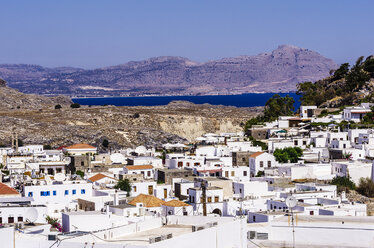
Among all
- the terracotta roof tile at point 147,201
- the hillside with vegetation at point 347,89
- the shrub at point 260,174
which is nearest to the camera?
the terracotta roof tile at point 147,201

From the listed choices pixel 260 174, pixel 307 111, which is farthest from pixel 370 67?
pixel 260 174

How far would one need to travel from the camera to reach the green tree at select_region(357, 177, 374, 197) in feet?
139

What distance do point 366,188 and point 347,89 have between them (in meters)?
35.3

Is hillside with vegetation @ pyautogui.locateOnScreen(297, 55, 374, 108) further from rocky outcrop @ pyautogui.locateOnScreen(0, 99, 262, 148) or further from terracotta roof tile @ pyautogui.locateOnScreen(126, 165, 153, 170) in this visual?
terracotta roof tile @ pyautogui.locateOnScreen(126, 165, 153, 170)

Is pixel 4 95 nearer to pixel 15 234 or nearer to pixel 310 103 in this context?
pixel 310 103

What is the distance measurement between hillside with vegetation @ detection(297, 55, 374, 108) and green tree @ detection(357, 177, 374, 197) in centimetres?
2748

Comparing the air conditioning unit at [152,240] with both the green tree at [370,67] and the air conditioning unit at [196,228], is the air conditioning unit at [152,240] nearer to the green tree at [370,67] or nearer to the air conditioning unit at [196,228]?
the air conditioning unit at [196,228]

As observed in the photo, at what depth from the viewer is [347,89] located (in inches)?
3009

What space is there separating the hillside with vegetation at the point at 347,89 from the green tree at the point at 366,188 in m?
27.5

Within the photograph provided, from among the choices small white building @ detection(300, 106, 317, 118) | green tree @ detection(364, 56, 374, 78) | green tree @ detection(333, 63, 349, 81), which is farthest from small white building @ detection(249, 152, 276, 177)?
green tree @ detection(333, 63, 349, 81)

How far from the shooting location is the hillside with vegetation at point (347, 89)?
2864 inches

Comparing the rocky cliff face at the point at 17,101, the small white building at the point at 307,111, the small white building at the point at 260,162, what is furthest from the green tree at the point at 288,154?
the rocky cliff face at the point at 17,101

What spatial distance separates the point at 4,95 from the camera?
119000 millimetres

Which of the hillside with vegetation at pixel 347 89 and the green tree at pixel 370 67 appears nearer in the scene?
the hillside with vegetation at pixel 347 89
